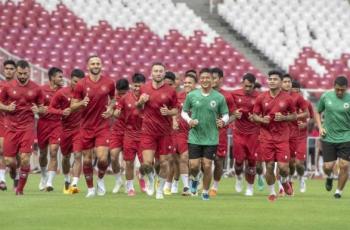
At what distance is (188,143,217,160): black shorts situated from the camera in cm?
2333

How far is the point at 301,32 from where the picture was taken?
161ft

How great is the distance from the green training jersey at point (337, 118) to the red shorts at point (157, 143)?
3238mm

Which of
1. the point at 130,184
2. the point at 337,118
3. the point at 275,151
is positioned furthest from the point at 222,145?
the point at 337,118

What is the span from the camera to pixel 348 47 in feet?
158

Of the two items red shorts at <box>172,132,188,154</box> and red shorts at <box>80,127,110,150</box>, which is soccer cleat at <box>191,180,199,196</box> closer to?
red shorts at <box>172,132,188,154</box>

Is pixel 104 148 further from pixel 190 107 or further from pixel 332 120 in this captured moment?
pixel 332 120

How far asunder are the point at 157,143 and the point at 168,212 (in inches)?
165

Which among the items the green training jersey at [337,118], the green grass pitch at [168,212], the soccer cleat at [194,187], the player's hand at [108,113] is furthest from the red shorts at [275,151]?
the player's hand at [108,113]

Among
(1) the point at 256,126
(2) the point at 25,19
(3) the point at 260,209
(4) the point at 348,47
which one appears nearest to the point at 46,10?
(2) the point at 25,19

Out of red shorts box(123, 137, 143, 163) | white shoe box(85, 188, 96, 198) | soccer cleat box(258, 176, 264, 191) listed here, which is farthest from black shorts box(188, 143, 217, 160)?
soccer cleat box(258, 176, 264, 191)

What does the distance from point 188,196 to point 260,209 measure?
14.2 ft

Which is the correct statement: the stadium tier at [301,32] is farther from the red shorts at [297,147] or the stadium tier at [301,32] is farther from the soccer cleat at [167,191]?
the soccer cleat at [167,191]

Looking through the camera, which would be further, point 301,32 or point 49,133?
point 301,32

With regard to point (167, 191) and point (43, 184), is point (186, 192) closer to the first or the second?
point (167, 191)
